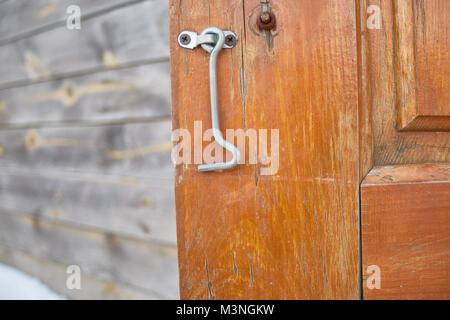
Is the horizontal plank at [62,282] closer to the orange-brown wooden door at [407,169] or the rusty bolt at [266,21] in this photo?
the orange-brown wooden door at [407,169]

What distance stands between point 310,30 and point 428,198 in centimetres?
28

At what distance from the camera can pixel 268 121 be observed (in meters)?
0.39

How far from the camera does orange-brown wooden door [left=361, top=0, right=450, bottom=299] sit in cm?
38

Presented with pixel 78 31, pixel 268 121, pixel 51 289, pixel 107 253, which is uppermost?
pixel 78 31

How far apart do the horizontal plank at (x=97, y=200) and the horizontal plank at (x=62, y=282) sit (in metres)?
0.15

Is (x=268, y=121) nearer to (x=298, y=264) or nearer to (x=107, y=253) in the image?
(x=298, y=264)

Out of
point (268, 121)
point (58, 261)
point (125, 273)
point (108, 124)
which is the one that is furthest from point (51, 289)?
point (268, 121)

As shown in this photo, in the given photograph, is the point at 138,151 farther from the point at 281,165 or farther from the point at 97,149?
the point at 281,165

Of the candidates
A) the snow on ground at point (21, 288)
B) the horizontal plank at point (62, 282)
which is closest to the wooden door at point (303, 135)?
the horizontal plank at point (62, 282)

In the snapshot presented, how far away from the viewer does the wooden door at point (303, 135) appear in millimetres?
375

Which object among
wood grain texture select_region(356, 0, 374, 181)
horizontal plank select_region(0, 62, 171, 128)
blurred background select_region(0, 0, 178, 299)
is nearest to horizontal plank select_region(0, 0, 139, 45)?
blurred background select_region(0, 0, 178, 299)

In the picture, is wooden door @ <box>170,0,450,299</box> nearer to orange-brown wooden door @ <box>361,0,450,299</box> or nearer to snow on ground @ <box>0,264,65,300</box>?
orange-brown wooden door @ <box>361,0,450,299</box>
